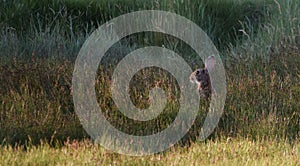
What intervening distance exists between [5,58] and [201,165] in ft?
11.0

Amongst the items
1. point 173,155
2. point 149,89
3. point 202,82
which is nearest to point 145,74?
point 149,89

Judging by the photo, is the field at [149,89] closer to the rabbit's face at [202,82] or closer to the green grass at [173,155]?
the green grass at [173,155]

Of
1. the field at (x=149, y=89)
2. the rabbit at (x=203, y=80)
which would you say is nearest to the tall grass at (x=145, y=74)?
the field at (x=149, y=89)

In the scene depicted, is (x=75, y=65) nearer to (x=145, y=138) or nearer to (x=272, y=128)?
(x=145, y=138)

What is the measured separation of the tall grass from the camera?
5.21 m

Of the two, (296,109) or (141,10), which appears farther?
(141,10)

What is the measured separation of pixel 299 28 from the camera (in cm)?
755

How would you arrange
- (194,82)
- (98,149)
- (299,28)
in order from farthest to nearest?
1. (299,28)
2. (194,82)
3. (98,149)

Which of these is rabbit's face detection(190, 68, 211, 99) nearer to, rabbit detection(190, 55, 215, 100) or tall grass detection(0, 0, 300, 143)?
rabbit detection(190, 55, 215, 100)

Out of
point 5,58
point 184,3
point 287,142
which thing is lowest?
point 287,142

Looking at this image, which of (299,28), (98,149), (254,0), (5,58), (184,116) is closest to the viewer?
(98,149)

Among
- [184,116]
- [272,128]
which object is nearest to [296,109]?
[272,128]

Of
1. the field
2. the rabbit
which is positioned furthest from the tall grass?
the rabbit

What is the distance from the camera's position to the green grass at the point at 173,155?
4.28m
